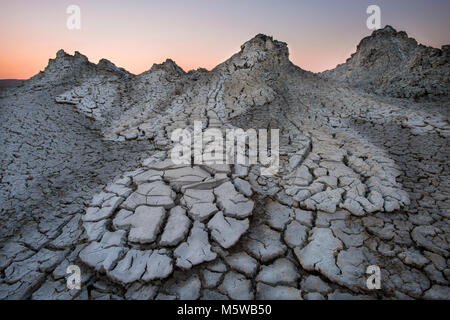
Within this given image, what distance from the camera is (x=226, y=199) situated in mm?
1974

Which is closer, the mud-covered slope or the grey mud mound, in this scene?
the grey mud mound

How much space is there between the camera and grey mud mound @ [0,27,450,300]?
1.41m

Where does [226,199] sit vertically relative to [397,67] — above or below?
below

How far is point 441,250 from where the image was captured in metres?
1.50

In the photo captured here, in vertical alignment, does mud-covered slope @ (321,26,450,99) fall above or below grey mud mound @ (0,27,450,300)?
above

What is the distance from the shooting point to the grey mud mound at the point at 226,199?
1.41 m

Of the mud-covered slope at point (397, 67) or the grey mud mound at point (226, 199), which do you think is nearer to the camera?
the grey mud mound at point (226, 199)

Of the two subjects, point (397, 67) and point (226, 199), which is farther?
point (397, 67)
